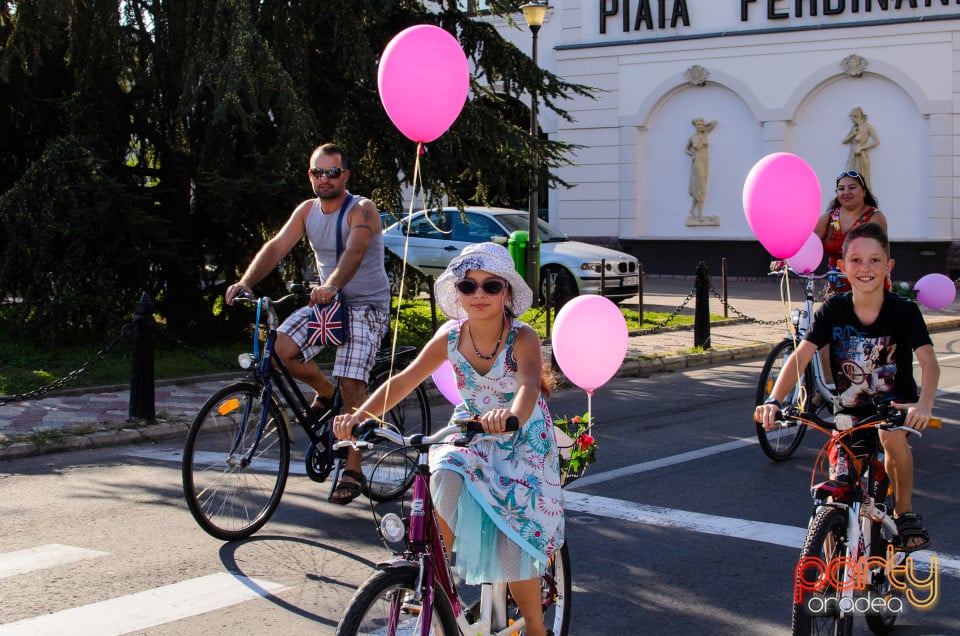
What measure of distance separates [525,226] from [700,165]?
8.13 m

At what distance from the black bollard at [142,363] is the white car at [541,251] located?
9792 mm

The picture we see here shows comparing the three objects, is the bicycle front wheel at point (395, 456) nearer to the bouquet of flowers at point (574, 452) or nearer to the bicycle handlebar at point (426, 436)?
the bouquet of flowers at point (574, 452)

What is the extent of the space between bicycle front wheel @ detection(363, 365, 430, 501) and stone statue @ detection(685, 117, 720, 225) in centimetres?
2012

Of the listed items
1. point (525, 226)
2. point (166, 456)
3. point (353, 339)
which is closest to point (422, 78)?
point (353, 339)

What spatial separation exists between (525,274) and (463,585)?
40.1 feet

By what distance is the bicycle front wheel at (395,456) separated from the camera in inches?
259

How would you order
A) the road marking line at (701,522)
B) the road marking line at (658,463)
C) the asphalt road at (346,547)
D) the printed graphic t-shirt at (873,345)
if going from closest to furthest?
the printed graphic t-shirt at (873,345), the asphalt road at (346,547), the road marking line at (701,522), the road marking line at (658,463)

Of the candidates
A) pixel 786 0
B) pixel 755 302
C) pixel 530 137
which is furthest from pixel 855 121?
pixel 530 137

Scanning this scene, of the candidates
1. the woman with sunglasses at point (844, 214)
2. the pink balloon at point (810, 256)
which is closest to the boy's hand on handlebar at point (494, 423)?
the woman with sunglasses at point (844, 214)

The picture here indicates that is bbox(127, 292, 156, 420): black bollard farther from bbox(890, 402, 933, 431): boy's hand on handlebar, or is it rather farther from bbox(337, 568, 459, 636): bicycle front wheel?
bbox(890, 402, 933, 431): boy's hand on handlebar

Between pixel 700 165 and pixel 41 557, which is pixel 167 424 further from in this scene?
pixel 700 165

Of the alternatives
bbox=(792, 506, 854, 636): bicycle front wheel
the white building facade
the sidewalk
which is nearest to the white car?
the sidewalk

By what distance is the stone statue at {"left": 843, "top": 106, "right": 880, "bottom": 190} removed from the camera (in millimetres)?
24266

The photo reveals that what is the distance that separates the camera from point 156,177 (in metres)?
12.9
